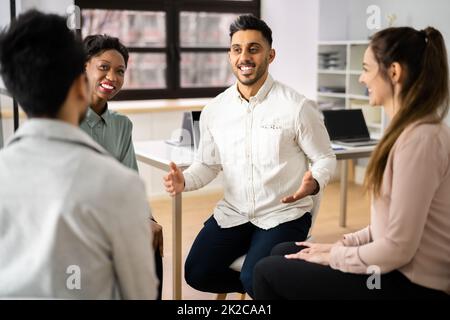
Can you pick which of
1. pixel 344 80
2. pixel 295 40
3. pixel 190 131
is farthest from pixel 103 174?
pixel 344 80

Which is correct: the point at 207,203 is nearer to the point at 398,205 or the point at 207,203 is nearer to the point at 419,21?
the point at 419,21

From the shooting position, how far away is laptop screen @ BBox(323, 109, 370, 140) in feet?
10.4

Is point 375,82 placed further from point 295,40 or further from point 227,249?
point 295,40

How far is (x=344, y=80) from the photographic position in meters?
5.31

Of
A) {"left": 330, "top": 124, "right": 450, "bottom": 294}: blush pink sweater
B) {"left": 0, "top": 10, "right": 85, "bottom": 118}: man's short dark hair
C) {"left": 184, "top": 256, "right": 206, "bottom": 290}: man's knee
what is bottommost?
{"left": 184, "top": 256, "right": 206, "bottom": 290}: man's knee

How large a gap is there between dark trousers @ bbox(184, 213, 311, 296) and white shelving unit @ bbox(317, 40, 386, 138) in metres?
2.94

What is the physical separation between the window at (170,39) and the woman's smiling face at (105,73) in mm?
2881

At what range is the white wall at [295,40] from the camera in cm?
514

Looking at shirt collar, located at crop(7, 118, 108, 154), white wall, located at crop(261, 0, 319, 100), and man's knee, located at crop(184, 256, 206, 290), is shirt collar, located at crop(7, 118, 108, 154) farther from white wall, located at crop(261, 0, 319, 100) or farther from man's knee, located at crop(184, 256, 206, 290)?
white wall, located at crop(261, 0, 319, 100)

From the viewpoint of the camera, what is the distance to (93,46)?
194 centimetres

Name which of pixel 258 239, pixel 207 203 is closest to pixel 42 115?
pixel 258 239

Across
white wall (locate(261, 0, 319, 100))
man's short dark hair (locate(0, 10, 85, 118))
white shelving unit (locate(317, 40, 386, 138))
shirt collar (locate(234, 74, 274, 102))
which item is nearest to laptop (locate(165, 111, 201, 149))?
shirt collar (locate(234, 74, 274, 102))

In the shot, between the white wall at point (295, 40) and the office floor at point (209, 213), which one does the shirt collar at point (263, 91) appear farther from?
the white wall at point (295, 40)

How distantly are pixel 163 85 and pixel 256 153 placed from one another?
10.5 feet
